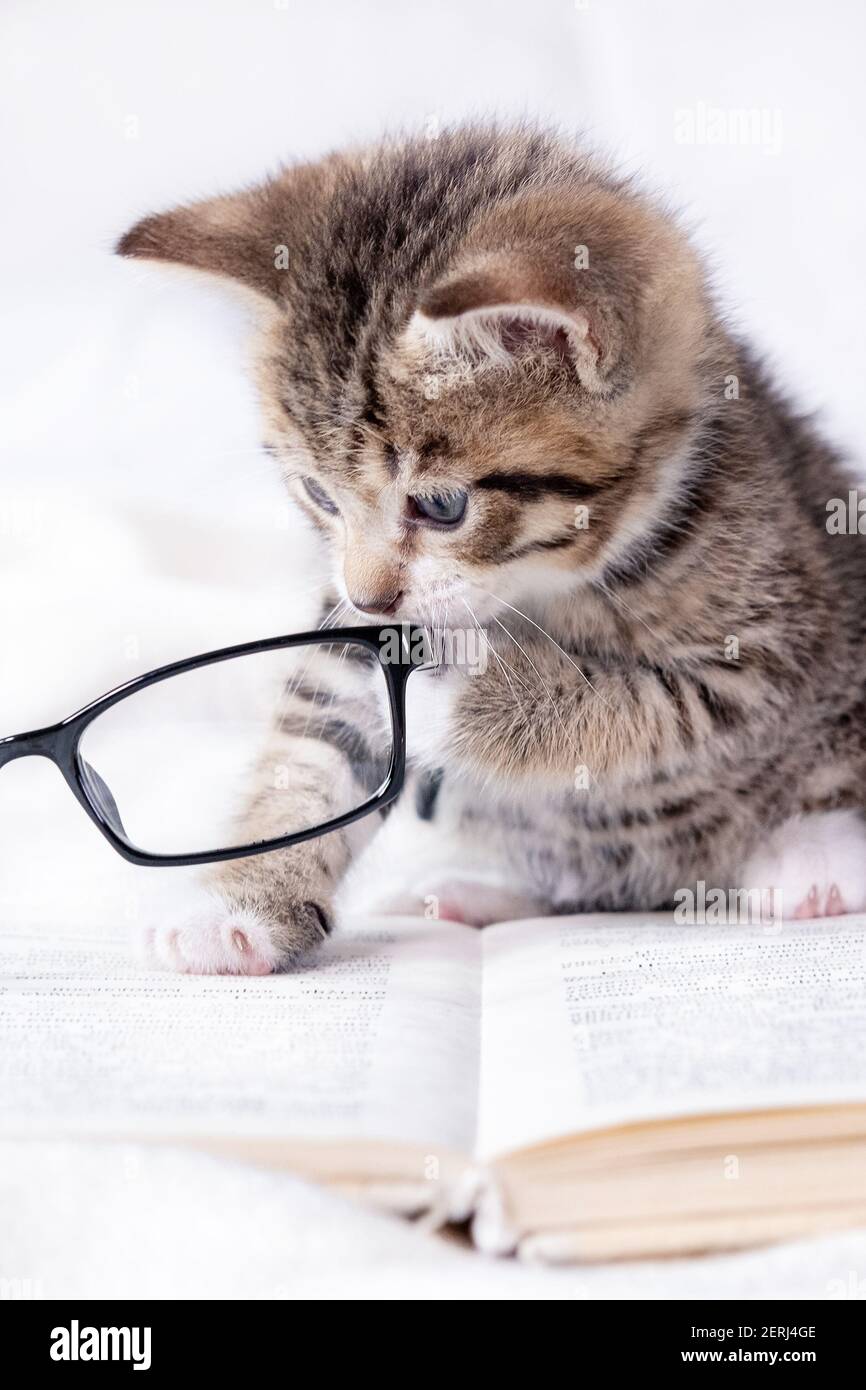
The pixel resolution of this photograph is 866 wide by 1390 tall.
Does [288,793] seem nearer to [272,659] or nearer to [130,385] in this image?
[272,659]

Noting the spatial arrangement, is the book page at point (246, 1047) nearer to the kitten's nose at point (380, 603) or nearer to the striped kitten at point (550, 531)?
the striped kitten at point (550, 531)

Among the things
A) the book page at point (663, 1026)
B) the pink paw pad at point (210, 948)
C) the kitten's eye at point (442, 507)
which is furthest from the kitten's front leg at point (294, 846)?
the kitten's eye at point (442, 507)

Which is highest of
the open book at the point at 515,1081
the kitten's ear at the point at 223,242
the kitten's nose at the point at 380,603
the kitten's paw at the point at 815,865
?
the kitten's ear at the point at 223,242

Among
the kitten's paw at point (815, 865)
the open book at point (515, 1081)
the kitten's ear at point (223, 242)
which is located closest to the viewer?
the open book at point (515, 1081)

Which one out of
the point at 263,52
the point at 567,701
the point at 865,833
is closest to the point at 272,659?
the point at 567,701

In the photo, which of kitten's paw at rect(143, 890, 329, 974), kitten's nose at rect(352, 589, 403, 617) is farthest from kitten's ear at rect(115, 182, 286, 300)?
kitten's paw at rect(143, 890, 329, 974)

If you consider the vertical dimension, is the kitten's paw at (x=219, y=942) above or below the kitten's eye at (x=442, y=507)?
below
